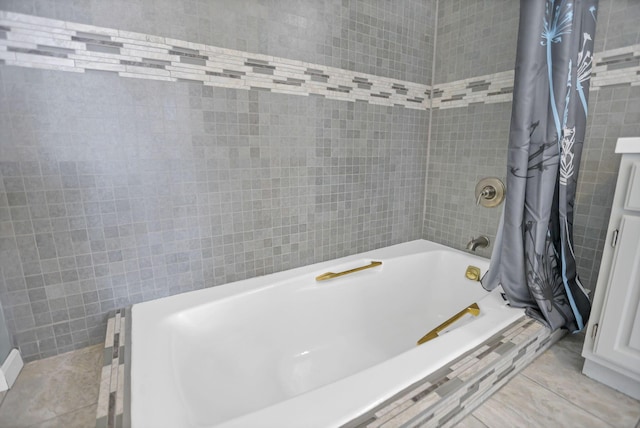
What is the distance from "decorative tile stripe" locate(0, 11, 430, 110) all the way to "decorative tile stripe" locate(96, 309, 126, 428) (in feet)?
2.84

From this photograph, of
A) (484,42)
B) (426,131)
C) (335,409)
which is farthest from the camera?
(426,131)

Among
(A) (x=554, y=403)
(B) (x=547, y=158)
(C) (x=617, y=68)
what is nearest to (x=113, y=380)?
(A) (x=554, y=403)

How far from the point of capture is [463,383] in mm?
771

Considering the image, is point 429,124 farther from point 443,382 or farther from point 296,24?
point 443,382

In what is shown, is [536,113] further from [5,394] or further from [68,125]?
[5,394]

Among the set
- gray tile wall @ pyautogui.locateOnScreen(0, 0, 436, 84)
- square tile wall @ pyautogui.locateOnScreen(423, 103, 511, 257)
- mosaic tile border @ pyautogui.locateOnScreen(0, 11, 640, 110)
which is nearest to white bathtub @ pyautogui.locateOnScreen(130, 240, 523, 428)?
square tile wall @ pyautogui.locateOnScreen(423, 103, 511, 257)

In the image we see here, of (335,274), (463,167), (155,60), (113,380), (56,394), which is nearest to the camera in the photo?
(113,380)

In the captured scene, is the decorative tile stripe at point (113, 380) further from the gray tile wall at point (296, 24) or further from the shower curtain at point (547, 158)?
the shower curtain at point (547, 158)

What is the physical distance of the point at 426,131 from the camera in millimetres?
1851

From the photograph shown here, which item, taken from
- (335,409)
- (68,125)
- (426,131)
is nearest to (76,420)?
(335,409)

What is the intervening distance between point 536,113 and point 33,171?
174cm

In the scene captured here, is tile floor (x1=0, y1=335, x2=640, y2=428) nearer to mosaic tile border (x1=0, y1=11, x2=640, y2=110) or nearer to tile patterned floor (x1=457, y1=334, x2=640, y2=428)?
tile patterned floor (x1=457, y1=334, x2=640, y2=428)

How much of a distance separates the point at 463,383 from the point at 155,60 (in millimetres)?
1416

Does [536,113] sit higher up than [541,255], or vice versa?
[536,113]
